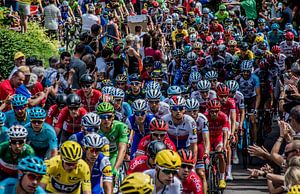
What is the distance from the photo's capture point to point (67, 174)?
9688 millimetres

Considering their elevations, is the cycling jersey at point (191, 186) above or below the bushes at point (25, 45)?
below

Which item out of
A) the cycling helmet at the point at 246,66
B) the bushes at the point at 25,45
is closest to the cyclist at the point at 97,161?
the cycling helmet at the point at 246,66

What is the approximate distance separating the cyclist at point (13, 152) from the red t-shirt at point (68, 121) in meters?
2.50

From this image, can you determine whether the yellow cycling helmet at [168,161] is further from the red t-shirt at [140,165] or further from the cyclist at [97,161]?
the cyclist at [97,161]

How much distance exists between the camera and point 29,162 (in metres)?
8.58

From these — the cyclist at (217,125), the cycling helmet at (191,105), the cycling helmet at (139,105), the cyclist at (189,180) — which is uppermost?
the cycling helmet at (139,105)

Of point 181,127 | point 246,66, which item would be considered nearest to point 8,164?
point 181,127

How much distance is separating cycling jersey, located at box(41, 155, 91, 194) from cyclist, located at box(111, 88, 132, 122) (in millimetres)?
4255

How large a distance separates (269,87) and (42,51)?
Result: 5268mm

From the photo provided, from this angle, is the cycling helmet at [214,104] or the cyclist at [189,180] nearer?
the cyclist at [189,180]

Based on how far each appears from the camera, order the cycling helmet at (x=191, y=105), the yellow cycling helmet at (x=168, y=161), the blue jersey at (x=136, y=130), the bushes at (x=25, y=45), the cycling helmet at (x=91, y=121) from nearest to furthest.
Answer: the yellow cycling helmet at (x=168, y=161)
the cycling helmet at (x=91, y=121)
the blue jersey at (x=136, y=130)
the cycling helmet at (x=191, y=105)
the bushes at (x=25, y=45)

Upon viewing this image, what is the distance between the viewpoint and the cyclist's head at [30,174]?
8438mm

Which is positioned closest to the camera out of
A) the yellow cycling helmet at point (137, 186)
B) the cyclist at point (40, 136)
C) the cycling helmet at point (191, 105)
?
the yellow cycling helmet at point (137, 186)

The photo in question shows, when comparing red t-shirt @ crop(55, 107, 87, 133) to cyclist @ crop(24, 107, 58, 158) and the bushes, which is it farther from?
the bushes
